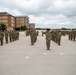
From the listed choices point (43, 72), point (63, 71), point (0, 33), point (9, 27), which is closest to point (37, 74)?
point (43, 72)

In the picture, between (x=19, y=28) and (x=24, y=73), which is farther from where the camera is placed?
(x=19, y=28)

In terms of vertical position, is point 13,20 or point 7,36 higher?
point 13,20

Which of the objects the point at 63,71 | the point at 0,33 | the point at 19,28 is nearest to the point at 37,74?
the point at 63,71

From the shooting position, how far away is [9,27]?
11969cm

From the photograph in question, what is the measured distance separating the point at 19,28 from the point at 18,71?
438 ft

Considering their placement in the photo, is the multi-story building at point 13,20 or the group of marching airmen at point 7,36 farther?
the multi-story building at point 13,20

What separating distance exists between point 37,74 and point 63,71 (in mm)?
1026

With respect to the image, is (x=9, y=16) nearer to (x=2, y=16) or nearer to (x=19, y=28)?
(x=2, y=16)

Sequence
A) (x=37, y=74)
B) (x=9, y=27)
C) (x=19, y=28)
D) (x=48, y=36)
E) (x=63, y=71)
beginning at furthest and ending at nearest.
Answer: (x=19, y=28)
(x=9, y=27)
(x=48, y=36)
(x=63, y=71)
(x=37, y=74)

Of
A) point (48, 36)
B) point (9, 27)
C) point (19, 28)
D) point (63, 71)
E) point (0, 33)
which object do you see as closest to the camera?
point (63, 71)

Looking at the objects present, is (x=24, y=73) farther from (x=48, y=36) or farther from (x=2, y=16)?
(x=2, y=16)

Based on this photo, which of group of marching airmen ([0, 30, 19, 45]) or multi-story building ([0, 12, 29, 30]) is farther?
multi-story building ([0, 12, 29, 30])

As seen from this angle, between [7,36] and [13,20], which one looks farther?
[13,20]

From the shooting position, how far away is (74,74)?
23.2 ft
